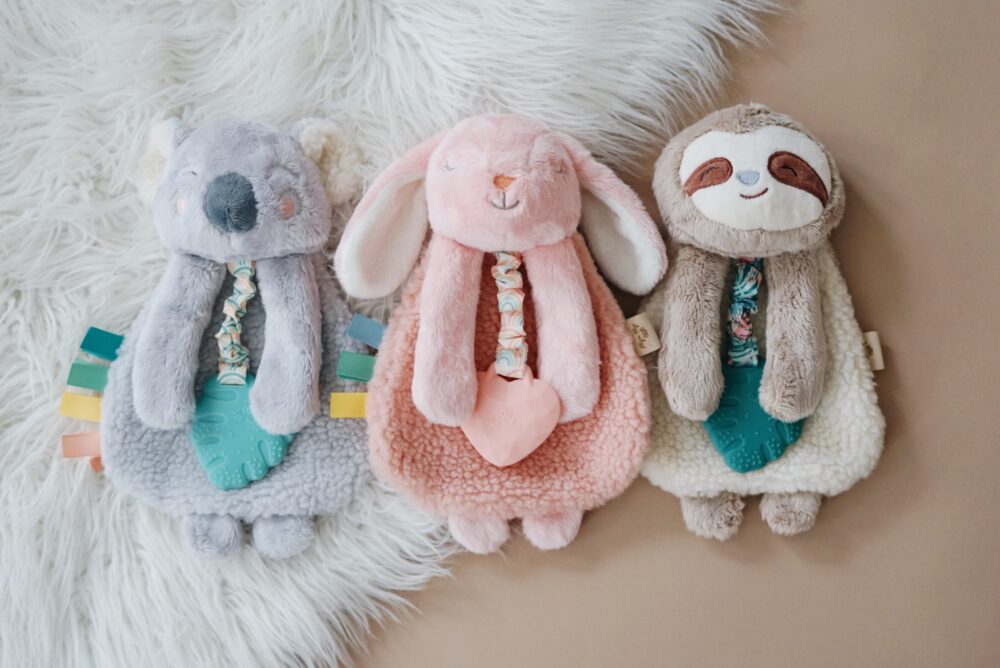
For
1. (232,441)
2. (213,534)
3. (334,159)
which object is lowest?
(213,534)

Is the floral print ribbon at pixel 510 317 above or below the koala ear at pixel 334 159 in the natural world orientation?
below

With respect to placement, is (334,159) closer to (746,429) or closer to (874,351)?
(746,429)

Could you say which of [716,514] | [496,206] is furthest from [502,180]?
[716,514]

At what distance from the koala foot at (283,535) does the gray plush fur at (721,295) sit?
0.45 meters

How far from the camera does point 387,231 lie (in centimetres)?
86

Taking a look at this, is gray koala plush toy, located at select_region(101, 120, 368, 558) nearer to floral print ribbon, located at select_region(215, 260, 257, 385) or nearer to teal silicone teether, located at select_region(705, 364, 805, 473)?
floral print ribbon, located at select_region(215, 260, 257, 385)

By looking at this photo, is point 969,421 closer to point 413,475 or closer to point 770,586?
point 770,586

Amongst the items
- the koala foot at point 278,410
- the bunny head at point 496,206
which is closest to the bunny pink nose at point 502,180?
the bunny head at point 496,206

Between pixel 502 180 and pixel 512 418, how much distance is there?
253mm

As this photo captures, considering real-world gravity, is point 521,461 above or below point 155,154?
below

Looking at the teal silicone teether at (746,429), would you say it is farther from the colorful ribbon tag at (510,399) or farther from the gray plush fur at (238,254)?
the gray plush fur at (238,254)

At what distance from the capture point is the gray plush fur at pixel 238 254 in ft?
2.73

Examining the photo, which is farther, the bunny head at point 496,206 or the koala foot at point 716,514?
the koala foot at point 716,514

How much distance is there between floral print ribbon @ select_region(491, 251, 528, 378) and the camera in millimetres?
848
